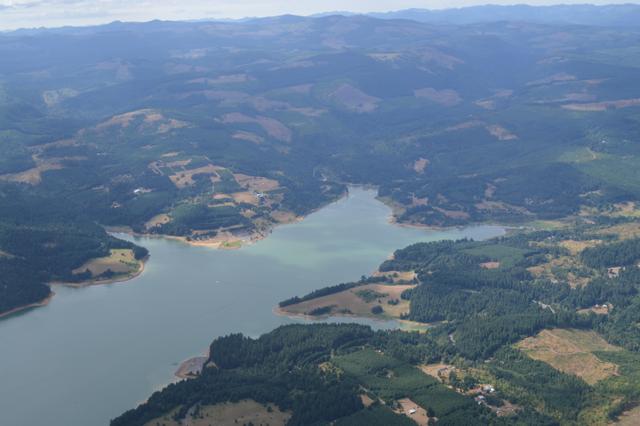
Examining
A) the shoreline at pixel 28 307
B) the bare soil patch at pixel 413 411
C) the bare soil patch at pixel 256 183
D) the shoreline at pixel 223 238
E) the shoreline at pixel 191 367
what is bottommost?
the shoreline at pixel 223 238

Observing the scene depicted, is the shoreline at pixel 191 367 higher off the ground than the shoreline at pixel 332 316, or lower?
higher

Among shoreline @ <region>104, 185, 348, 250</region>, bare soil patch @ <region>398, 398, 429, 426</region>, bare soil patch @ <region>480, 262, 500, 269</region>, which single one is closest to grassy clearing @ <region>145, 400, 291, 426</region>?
bare soil patch @ <region>398, 398, 429, 426</region>

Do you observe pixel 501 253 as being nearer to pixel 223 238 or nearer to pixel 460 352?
pixel 460 352

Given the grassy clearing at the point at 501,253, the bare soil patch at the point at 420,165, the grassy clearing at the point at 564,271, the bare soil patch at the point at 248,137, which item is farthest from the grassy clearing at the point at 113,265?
the bare soil patch at the point at 248,137

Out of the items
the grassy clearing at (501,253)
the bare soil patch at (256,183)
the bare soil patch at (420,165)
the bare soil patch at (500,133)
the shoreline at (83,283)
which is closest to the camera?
the shoreline at (83,283)

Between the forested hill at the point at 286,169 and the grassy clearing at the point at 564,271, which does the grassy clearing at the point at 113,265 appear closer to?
the forested hill at the point at 286,169

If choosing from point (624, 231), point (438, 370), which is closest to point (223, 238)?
point (624, 231)

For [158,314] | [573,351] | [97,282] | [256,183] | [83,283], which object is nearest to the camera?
[573,351]
